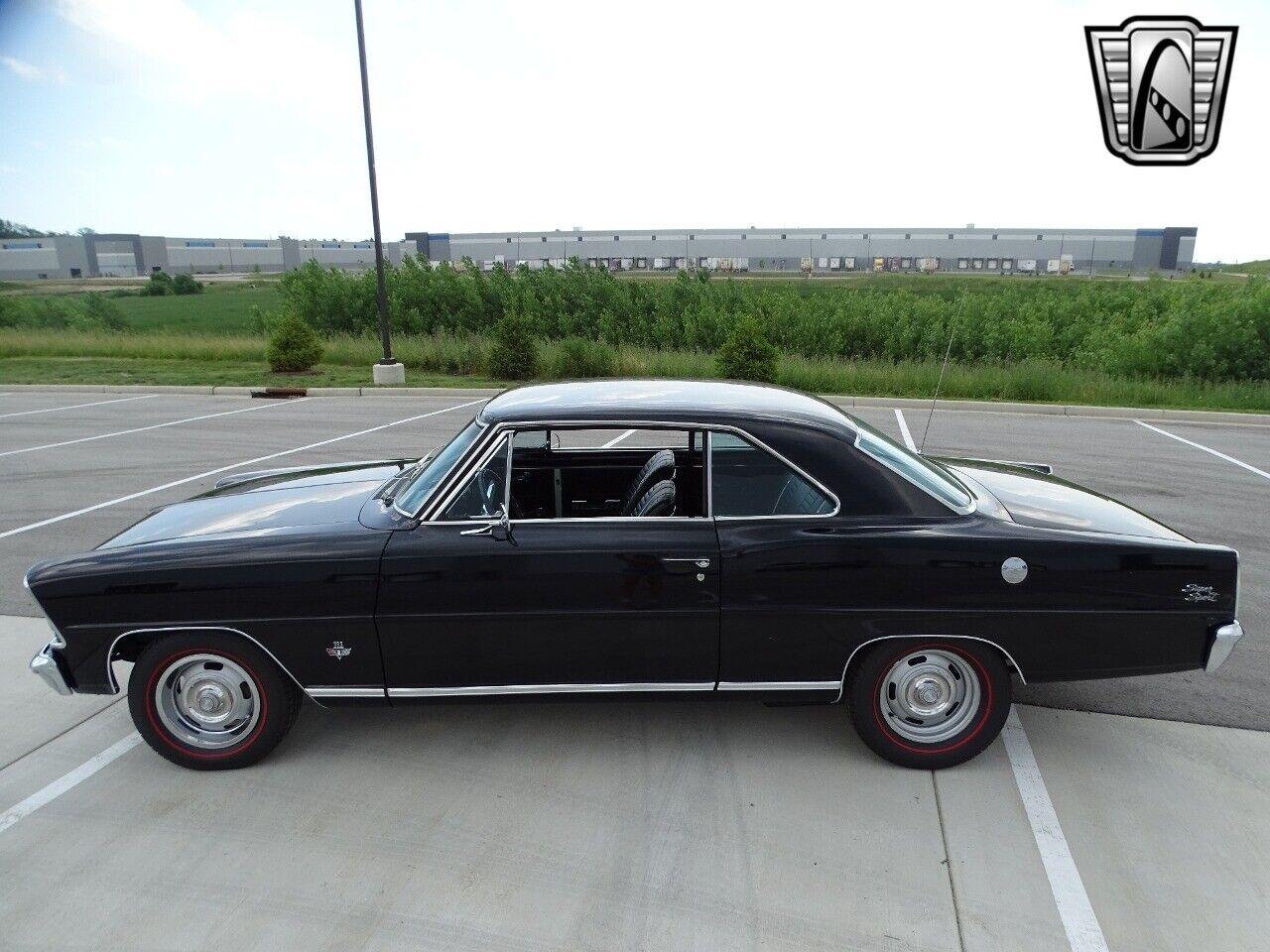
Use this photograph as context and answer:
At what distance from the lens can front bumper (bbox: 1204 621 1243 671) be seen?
332 cm

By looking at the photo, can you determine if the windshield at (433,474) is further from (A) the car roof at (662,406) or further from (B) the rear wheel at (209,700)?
(B) the rear wheel at (209,700)

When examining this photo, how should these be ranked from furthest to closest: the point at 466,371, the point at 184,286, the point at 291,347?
1. the point at 184,286
2. the point at 466,371
3. the point at 291,347

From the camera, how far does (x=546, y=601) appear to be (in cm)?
335

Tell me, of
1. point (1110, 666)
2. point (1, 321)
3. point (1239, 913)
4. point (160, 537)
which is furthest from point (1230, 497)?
point (1, 321)

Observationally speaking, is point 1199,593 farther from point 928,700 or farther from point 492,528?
point 492,528

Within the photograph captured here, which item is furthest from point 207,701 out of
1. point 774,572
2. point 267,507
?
point 774,572

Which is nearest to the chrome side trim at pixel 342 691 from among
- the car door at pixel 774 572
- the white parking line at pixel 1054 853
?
the car door at pixel 774 572

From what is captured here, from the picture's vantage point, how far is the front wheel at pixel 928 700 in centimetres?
343

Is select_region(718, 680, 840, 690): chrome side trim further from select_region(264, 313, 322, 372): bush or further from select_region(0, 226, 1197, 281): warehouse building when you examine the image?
select_region(0, 226, 1197, 281): warehouse building

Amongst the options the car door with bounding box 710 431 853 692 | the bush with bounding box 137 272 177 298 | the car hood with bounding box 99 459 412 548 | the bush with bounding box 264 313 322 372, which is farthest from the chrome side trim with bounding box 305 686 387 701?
the bush with bounding box 137 272 177 298

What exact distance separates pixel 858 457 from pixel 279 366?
715 inches

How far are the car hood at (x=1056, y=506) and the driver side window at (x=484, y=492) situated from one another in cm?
215

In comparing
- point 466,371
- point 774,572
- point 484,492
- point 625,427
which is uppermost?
point 625,427

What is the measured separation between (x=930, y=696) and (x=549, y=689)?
5.19 ft
